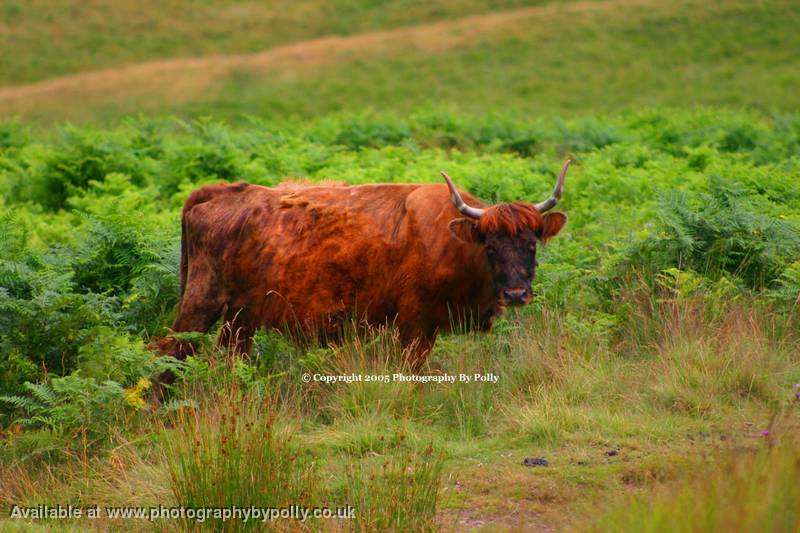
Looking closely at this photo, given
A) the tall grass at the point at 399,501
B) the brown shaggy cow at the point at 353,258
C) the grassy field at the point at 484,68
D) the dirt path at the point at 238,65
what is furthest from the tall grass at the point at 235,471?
the dirt path at the point at 238,65

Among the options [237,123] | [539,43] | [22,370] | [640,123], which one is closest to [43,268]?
[22,370]

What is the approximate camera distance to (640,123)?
25.0 m

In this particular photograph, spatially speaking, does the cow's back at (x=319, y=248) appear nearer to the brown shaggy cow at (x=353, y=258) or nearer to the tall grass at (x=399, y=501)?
the brown shaggy cow at (x=353, y=258)

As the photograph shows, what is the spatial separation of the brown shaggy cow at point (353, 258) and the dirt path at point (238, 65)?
3319cm

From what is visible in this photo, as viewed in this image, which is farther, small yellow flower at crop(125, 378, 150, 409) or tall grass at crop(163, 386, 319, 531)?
small yellow flower at crop(125, 378, 150, 409)

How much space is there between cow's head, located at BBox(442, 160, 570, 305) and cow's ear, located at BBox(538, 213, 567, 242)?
0.19 meters

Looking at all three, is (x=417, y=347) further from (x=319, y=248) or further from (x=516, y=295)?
(x=319, y=248)

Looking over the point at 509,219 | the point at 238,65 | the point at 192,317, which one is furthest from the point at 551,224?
the point at 238,65

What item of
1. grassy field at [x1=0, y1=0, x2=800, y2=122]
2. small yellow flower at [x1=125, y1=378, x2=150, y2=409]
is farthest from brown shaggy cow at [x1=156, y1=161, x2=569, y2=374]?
grassy field at [x1=0, y1=0, x2=800, y2=122]

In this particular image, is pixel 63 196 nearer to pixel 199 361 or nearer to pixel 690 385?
pixel 199 361

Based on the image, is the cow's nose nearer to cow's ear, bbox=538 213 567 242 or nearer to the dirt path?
cow's ear, bbox=538 213 567 242

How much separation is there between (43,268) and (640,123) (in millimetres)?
17463

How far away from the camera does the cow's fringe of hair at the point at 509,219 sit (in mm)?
9266

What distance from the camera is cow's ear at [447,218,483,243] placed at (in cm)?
930
